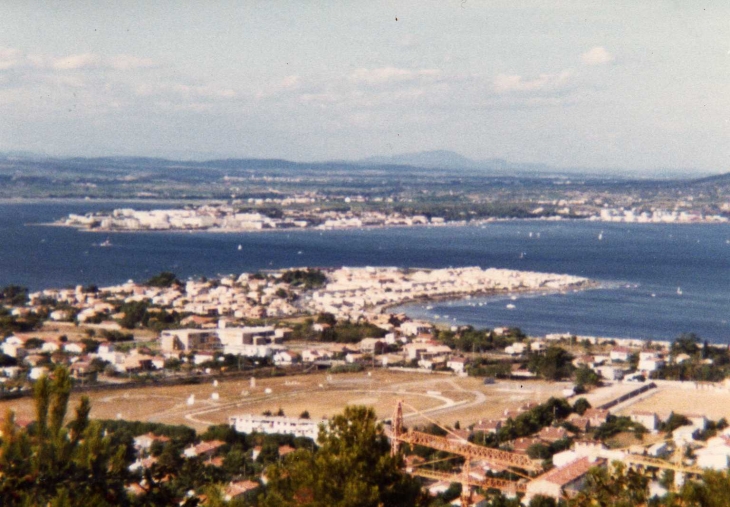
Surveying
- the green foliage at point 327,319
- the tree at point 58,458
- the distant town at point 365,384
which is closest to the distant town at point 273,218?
the distant town at point 365,384

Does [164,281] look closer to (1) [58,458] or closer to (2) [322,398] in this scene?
(2) [322,398]

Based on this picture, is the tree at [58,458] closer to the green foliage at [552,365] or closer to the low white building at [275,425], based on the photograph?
the low white building at [275,425]

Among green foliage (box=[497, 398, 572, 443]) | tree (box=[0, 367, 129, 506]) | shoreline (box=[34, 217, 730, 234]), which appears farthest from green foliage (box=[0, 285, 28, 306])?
shoreline (box=[34, 217, 730, 234])

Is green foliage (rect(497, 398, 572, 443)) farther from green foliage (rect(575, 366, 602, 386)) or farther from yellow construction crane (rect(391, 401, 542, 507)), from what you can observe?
yellow construction crane (rect(391, 401, 542, 507))

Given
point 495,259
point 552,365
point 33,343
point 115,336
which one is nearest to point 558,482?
point 552,365

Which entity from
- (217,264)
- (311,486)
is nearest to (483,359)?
(311,486)
